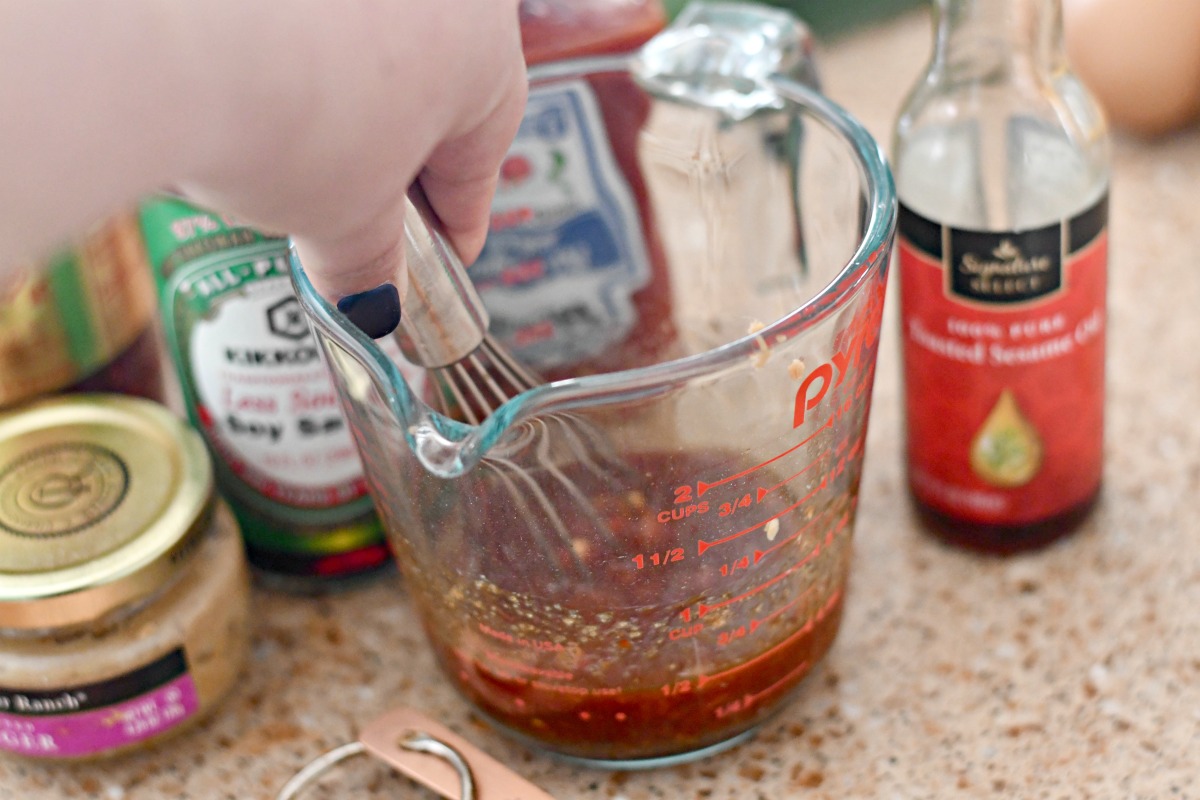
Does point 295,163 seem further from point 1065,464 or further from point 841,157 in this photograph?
point 1065,464

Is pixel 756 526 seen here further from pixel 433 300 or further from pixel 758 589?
pixel 433 300

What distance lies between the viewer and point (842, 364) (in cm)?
46

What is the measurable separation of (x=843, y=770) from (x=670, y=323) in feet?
0.81

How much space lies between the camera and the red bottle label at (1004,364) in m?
0.55

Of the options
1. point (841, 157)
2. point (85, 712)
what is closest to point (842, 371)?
point (841, 157)

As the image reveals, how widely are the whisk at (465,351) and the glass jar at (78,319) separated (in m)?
0.23

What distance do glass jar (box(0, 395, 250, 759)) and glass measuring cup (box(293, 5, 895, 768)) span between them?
0.10 meters

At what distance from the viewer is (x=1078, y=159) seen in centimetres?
56

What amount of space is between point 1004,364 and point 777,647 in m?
0.17

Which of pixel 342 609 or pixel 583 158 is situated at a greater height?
pixel 583 158

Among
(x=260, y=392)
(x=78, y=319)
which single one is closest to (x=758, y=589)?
(x=260, y=392)

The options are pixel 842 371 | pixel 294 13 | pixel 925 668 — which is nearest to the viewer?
pixel 294 13

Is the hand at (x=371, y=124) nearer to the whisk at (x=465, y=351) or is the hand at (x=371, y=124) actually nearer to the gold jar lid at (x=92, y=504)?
the whisk at (x=465, y=351)

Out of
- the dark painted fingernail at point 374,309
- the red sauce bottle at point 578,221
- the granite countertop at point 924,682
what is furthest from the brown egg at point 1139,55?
the dark painted fingernail at point 374,309
